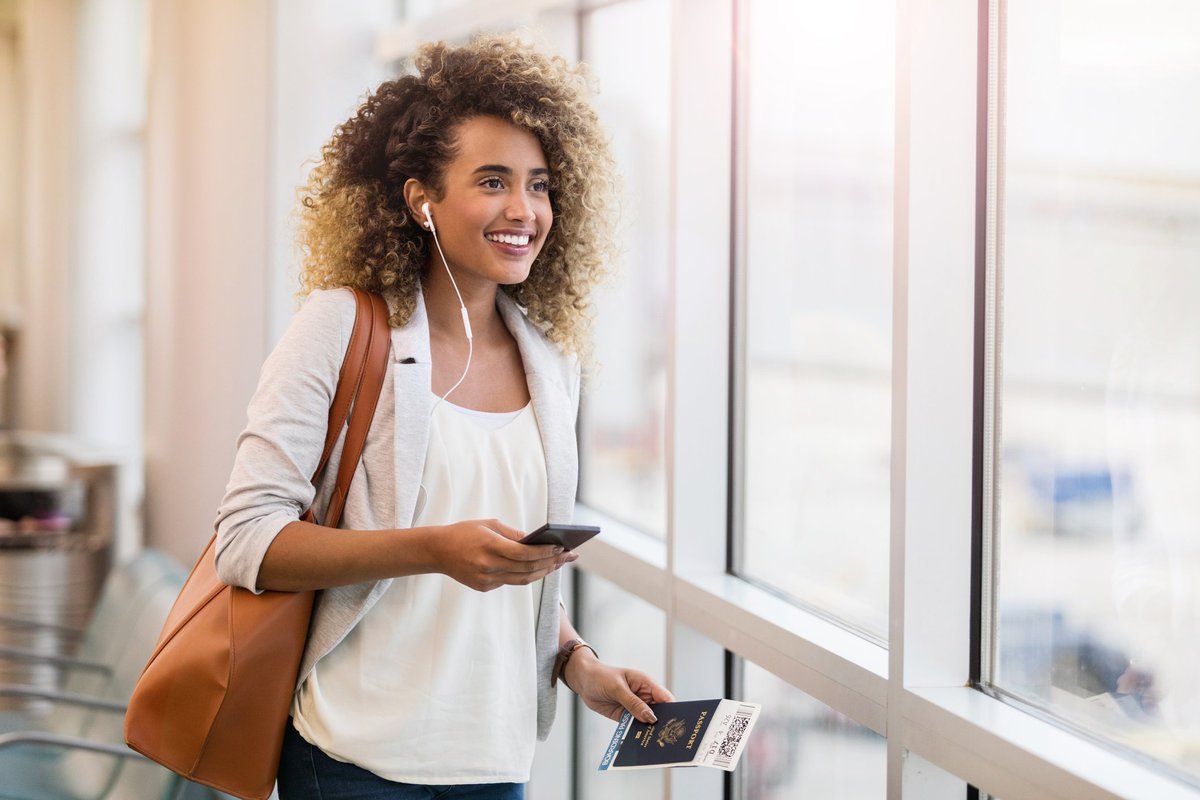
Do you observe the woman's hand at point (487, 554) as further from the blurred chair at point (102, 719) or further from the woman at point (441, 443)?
the blurred chair at point (102, 719)

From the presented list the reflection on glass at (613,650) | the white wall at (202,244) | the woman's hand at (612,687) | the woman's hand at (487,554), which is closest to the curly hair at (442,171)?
the woman's hand at (487,554)

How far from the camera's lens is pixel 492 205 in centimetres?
165

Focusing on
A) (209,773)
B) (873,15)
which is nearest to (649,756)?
(209,773)

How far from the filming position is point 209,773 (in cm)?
151

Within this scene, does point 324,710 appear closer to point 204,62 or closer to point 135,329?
point 204,62

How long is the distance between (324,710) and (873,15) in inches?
57.3

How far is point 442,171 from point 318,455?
0.47 m

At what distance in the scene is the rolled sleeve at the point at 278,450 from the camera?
1.44 m

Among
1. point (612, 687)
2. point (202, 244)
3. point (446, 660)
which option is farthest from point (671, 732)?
point (202, 244)

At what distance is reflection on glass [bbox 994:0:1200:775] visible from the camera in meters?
1.36

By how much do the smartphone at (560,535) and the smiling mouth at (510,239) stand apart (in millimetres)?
507

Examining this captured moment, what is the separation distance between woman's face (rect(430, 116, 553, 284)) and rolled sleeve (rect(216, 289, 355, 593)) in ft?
0.85

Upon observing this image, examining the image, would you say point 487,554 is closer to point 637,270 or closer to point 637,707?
point 637,707

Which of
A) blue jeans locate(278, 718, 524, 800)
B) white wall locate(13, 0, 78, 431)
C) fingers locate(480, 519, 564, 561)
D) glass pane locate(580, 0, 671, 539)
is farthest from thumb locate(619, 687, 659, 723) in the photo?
white wall locate(13, 0, 78, 431)
